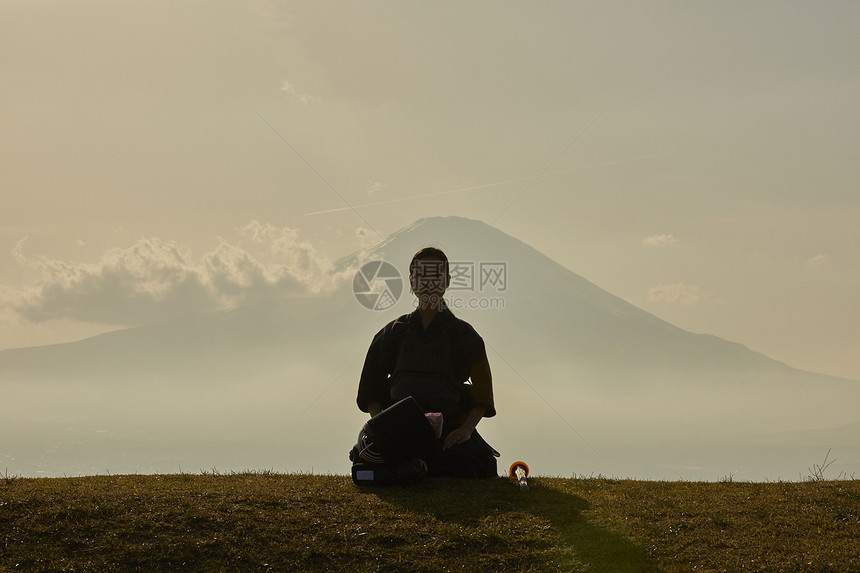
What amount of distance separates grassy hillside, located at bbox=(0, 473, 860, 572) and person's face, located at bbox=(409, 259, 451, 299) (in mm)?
2499

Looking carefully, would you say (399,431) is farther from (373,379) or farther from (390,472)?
(373,379)

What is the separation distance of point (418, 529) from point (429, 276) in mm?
3417

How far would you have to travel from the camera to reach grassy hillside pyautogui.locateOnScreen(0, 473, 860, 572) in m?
7.00

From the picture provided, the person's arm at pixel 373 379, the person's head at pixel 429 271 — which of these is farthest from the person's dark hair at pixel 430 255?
the person's arm at pixel 373 379

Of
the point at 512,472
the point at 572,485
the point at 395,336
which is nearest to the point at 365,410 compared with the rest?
the point at 395,336

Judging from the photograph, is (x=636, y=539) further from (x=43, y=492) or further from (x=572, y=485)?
(x=43, y=492)

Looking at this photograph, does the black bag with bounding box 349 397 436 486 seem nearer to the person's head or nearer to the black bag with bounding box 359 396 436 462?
the black bag with bounding box 359 396 436 462

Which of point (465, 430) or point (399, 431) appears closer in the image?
point (399, 431)

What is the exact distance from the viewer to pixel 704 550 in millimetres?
7203

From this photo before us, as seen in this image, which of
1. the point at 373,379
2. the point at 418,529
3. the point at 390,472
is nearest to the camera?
the point at 418,529

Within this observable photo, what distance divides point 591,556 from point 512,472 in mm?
2703

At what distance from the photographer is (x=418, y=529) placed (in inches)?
295

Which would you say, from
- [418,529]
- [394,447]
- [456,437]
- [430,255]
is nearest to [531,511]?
[418,529]

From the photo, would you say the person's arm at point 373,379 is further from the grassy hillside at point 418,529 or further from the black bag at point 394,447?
Answer: the grassy hillside at point 418,529
